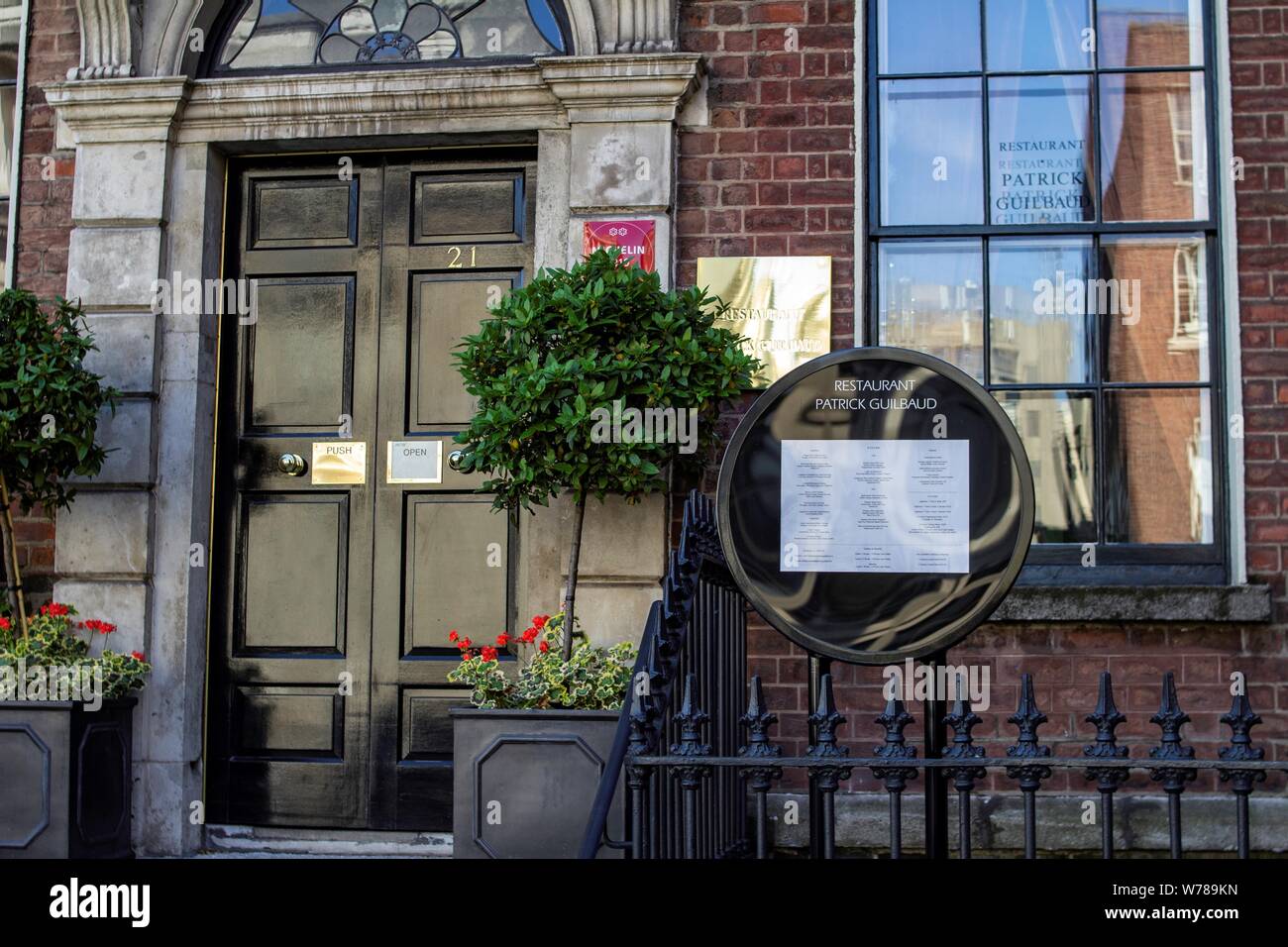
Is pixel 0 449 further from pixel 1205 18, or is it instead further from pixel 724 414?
pixel 1205 18

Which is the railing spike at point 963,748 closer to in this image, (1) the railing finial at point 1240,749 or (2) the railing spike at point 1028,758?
(2) the railing spike at point 1028,758

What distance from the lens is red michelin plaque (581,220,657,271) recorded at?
5.79m

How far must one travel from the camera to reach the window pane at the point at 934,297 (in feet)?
19.4

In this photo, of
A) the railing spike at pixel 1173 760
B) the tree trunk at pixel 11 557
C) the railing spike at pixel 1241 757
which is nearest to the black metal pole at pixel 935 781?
the railing spike at pixel 1173 760

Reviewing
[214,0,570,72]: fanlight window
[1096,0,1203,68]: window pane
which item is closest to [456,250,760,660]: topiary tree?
[214,0,570,72]: fanlight window

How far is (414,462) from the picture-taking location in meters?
6.07

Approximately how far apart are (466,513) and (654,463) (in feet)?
3.67

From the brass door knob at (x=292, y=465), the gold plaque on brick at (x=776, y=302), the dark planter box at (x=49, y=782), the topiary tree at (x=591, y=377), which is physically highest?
the gold plaque on brick at (x=776, y=302)

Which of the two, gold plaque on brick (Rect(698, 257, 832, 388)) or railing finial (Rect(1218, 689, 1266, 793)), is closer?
railing finial (Rect(1218, 689, 1266, 793))

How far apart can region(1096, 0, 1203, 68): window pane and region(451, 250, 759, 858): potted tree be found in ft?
7.00

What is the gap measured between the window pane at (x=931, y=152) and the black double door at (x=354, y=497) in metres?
1.57

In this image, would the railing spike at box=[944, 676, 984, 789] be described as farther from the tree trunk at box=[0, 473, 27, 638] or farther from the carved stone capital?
the carved stone capital

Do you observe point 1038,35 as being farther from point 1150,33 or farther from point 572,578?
point 572,578

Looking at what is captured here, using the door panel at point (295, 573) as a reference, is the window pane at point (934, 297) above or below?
above
